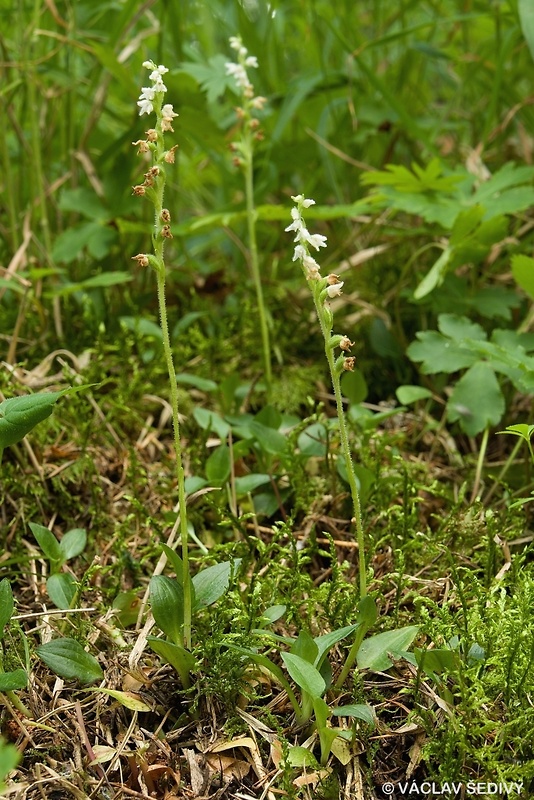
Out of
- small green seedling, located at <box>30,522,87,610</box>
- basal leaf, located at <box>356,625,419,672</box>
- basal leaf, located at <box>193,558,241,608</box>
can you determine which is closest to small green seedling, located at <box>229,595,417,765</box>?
A: basal leaf, located at <box>356,625,419,672</box>

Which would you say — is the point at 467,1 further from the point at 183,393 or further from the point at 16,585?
the point at 16,585

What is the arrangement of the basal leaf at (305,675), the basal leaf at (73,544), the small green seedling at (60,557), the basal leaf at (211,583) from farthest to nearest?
Answer: the basal leaf at (73,544) < the small green seedling at (60,557) < the basal leaf at (211,583) < the basal leaf at (305,675)

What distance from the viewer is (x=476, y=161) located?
3.01 meters

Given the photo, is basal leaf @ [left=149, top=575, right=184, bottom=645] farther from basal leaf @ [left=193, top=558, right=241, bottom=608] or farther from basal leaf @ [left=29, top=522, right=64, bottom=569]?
basal leaf @ [left=29, top=522, right=64, bottom=569]

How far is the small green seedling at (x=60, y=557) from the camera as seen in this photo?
1653 millimetres

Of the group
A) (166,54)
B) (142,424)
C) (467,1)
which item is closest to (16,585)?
(142,424)

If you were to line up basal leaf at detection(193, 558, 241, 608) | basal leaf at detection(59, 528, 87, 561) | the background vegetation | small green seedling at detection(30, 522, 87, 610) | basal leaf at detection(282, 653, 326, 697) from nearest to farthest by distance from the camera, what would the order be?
basal leaf at detection(282, 653, 326, 697)
the background vegetation
basal leaf at detection(193, 558, 241, 608)
small green seedling at detection(30, 522, 87, 610)
basal leaf at detection(59, 528, 87, 561)

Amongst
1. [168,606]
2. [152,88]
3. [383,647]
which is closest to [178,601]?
[168,606]

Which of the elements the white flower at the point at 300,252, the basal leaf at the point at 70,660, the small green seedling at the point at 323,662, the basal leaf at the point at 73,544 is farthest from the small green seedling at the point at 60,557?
the white flower at the point at 300,252

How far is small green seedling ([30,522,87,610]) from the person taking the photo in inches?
A: 65.1

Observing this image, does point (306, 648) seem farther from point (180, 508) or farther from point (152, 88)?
point (152, 88)

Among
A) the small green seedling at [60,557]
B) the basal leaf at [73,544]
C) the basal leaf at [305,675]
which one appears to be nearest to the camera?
the basal leaf at [305,675]

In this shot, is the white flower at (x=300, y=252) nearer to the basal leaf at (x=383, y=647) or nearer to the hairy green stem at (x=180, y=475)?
the hairy green stem at (x=180, y=475)

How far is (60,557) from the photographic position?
1.74m
